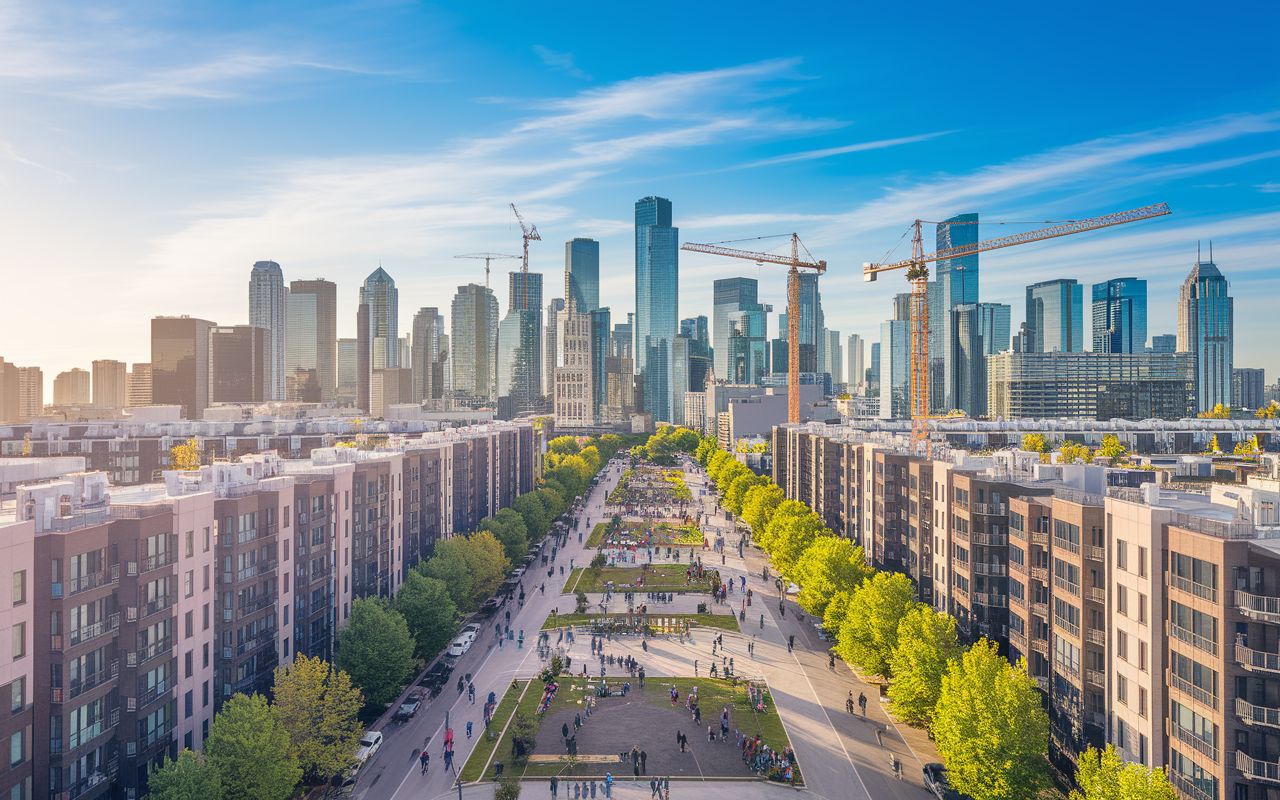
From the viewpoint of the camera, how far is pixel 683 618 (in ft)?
340

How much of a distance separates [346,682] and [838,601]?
1940 inches

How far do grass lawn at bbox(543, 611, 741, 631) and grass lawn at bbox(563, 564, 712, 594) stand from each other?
13244mm

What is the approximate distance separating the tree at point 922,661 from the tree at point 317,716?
1686 inches

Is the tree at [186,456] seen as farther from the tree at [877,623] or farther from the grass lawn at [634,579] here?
the tree at [877,623]

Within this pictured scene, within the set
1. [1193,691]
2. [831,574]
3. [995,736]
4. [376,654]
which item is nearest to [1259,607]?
[1193,691]

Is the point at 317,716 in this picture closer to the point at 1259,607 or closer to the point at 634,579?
the point at 1259,607

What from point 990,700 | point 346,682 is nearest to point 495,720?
point 346,682

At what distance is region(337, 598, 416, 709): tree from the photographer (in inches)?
2707

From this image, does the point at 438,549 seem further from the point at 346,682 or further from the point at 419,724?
the point at 346,682

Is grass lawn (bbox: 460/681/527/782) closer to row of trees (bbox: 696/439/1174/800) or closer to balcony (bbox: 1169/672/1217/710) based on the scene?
row of trees (bbox: 696/439/1174/800)

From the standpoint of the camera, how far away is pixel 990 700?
50.6 m

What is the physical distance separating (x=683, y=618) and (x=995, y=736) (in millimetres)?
57531

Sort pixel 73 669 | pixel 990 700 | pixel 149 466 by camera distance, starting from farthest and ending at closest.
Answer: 1. pixel 149 466
2. pixel 990 700
3. pixel 73 669

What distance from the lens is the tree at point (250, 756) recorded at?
49250 mm
